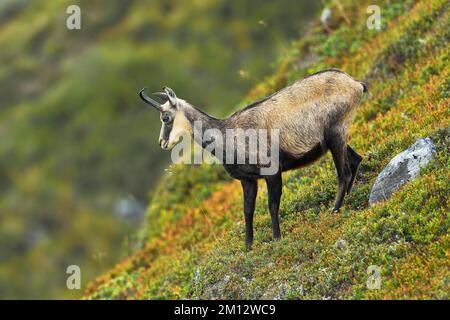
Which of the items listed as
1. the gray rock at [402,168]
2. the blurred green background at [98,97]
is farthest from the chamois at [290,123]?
the blurred green background at [98,97]

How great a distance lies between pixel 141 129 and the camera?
3300 inches

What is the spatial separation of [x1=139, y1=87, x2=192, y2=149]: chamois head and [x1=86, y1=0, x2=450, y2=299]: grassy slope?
3.09 metres

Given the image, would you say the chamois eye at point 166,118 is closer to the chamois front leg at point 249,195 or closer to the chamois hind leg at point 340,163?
the chamois front leg at point 249,195

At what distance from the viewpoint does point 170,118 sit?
12961 millimetres

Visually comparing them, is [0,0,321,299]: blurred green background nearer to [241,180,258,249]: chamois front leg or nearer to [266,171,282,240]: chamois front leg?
[241,180,258,249]: chamois front leg

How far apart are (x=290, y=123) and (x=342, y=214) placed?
2.29 metres

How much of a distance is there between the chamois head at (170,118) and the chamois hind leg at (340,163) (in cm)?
319

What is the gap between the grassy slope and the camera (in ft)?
37.3

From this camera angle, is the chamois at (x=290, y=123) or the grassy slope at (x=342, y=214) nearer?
the grassy slope at (x=342, y=214)

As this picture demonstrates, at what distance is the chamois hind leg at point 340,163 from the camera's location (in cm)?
1314

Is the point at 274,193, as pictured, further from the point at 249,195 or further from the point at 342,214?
the point at 342,214

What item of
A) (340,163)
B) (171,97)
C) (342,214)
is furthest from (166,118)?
(342,214)

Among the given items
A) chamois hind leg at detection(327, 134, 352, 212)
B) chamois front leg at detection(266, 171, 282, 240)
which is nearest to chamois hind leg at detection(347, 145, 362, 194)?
chamois hind leg at detection(327, 134, 352, 212)
